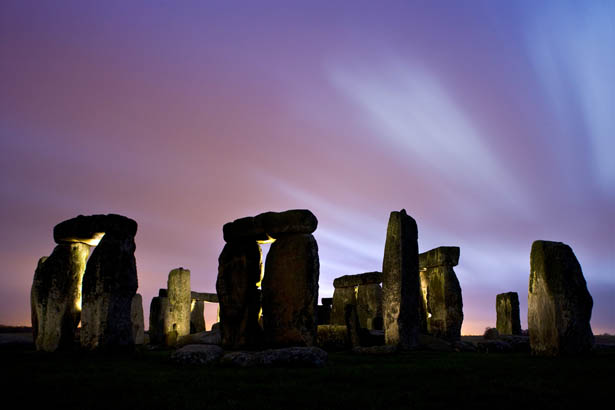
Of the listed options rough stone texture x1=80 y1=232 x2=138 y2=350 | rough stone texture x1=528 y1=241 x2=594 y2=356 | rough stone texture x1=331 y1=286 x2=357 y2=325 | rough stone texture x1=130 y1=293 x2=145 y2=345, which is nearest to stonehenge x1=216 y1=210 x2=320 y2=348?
rough stone texture x1=80 y1=232 x2=138 y2=350

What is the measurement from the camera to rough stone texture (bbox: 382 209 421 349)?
10.4 meters

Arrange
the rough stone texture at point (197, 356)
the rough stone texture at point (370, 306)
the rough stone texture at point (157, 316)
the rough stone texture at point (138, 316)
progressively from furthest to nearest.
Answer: the rough stone texture at point (157, 316) → the rough stone texture at point (370, 306) → the rough stone texture at point (138, 316) → the rough stone texture at point (197, 356)

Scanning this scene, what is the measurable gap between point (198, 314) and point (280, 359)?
60.4 feet

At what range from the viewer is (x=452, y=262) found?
15.5 m

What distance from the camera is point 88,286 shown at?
861cm

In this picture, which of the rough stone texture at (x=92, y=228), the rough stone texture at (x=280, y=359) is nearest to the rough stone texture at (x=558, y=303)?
the rough stone texture at (x=280, y=359)

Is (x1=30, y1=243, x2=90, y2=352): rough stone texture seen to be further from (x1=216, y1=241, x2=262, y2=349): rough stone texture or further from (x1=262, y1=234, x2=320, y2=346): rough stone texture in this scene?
(x1=262, y1=234, x2=320, y2=346): rough stone texture

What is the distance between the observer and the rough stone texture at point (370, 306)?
17688mm

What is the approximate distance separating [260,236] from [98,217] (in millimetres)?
3225

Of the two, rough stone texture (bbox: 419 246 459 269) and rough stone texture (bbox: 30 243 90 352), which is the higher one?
rough stone texture (bbox: 419 246 459 269)

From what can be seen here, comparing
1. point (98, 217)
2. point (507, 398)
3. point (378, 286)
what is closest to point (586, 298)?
point (507, 398)

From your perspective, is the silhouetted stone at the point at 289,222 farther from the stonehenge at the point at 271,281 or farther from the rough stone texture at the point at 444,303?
the rough stone texture at the point at 444,303

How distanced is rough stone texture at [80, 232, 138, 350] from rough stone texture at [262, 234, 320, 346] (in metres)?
2.57

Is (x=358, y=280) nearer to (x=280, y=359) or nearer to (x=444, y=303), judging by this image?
(x=444, y=303)
